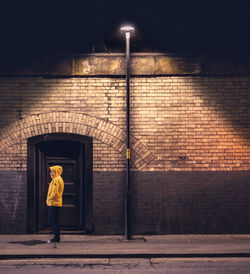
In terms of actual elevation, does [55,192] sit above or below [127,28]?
below

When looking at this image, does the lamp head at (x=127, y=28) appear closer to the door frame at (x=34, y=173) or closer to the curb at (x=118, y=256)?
the door frame at (x=34, y=173)

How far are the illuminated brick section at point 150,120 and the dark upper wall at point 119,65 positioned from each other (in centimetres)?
22

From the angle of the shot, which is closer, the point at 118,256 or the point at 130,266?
the point at 130,266

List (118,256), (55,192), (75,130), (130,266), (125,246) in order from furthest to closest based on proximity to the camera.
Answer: (75,130) → (55,192) → (125,246) → (118,256) → (130,266)

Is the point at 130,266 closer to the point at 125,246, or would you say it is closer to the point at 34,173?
the point at 125,246

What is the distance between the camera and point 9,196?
38.1 ft

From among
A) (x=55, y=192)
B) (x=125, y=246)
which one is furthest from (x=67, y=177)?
(x=125, y=246)

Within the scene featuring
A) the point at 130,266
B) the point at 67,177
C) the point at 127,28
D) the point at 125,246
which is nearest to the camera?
the point at 130,266

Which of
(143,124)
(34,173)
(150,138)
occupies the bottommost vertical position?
(34,173)

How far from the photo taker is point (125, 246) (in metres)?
9.88

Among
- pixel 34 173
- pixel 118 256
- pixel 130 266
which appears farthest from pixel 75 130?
pixel 130 266

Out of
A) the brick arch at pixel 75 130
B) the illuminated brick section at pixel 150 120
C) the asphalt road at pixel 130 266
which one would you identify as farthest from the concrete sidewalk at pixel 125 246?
the brick arch at pixel 75 130

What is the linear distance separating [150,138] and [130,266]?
4192 millimetres

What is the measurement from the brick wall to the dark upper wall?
0.21m
